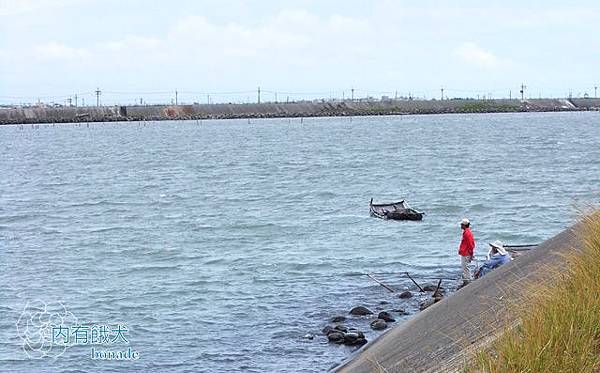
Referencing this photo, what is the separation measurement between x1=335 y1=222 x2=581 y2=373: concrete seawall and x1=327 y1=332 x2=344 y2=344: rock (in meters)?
1.13

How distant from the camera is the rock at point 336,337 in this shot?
16844mm

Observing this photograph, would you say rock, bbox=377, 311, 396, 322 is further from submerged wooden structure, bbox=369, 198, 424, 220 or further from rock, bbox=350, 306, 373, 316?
submerged wooden structure, bbox=369, 198, 424, 220

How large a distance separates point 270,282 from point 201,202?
23.1 metres

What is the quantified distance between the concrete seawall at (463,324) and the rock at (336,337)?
3.71 ft

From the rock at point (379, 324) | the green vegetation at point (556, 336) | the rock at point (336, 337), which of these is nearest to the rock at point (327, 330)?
the rock at point (336, 337)

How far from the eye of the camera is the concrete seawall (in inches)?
372

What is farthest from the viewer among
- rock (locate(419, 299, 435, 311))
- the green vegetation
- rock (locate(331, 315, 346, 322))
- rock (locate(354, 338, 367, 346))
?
rock (locate(331, 315, 346, 322))

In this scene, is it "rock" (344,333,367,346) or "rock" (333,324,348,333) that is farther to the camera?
"rock" (333,324,348,333)

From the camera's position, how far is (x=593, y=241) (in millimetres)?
9867

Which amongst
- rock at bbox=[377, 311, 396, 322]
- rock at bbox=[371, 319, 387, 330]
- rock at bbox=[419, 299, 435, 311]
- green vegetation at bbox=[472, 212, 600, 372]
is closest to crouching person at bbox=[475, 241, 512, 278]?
rock at bbox=[419, 299, 435, 311]

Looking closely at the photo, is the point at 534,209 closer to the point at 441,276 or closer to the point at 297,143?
the point at 441,276

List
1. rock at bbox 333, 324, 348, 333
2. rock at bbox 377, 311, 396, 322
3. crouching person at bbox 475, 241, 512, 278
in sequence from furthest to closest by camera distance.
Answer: rock at bbox 377, 311, 396, 322 < crouching person at bbox 475, 241, 512, 278 < rock at bbox 333, 324, 348, 333

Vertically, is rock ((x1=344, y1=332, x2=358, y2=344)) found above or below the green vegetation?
below

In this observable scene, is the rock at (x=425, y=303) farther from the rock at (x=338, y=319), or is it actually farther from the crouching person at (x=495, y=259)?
the rock at (x=338, y=319)
